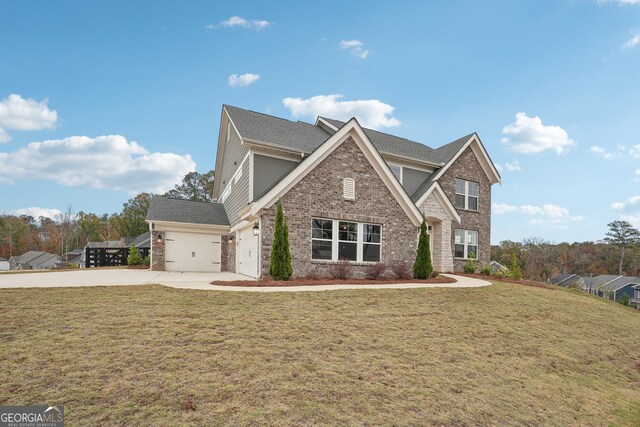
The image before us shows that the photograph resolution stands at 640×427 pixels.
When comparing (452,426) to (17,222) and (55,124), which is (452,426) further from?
(17,222)

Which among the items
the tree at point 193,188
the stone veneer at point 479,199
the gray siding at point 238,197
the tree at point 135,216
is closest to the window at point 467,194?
the stone veneer at point 479,199

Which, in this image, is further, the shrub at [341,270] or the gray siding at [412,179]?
the gray siding at [412,179]

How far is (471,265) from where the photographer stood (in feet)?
62.8

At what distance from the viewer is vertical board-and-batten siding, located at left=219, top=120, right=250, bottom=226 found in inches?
616

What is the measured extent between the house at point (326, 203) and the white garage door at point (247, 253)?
76mm

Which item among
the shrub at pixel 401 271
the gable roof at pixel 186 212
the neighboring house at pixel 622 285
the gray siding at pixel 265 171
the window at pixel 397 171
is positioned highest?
the window at pixel 397 171

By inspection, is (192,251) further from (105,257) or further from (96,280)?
(105,257)

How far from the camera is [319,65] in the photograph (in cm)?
1625

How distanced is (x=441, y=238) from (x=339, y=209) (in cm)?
804

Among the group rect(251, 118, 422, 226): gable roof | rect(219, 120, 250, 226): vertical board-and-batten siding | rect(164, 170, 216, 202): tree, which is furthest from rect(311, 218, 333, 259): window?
rect(164, 170, 216, 202): tree

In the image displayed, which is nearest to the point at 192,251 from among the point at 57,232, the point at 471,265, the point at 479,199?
the point at 471,265

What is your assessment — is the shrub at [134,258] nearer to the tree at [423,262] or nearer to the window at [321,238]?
the window at [321,238]

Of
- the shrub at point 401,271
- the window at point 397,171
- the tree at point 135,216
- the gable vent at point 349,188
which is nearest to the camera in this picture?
the shrub at point 401,271

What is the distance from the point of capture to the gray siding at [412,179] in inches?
781
